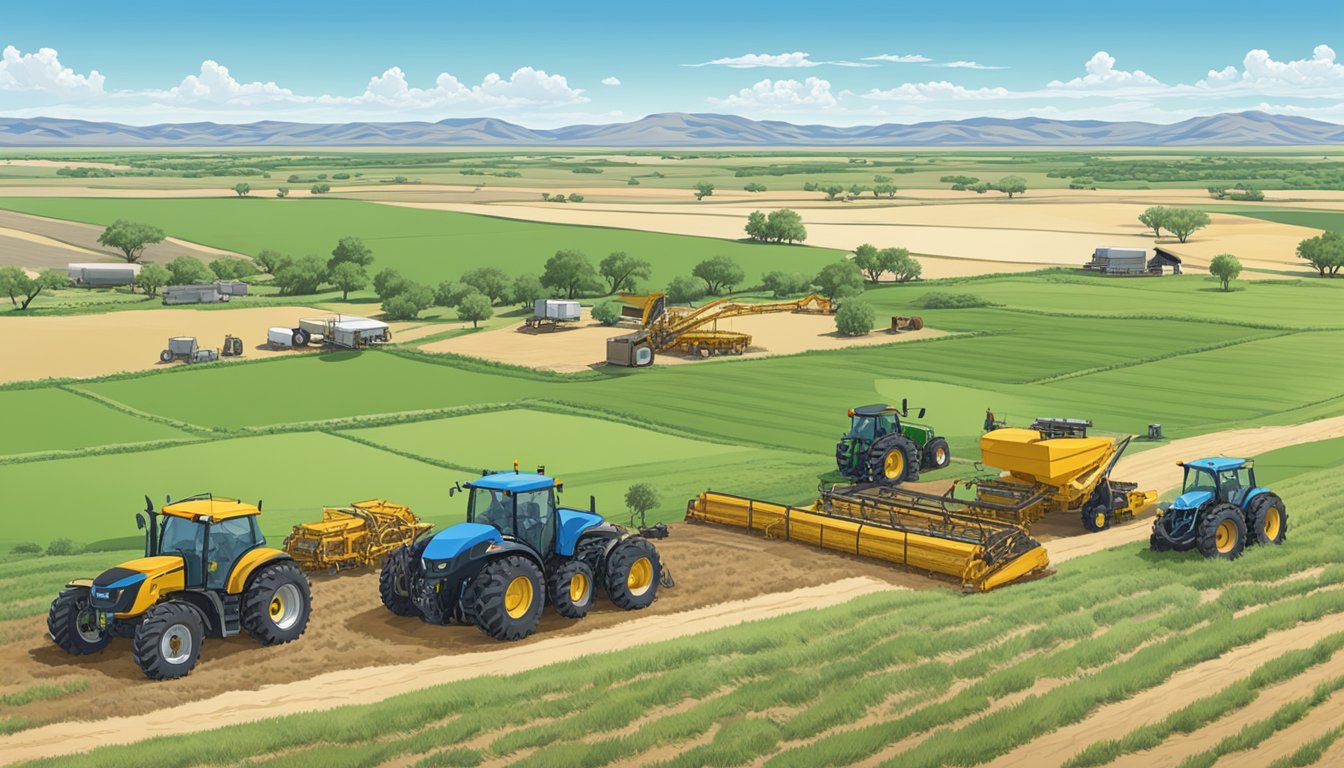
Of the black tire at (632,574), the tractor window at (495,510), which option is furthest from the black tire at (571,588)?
the tractor window at (495,510)

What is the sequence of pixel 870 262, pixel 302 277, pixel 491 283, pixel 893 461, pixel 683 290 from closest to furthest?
1. pixel 893 461
2. pixel 491 283
3. pixel 683 290
4. pixel 302 277
5. pixel 870 262

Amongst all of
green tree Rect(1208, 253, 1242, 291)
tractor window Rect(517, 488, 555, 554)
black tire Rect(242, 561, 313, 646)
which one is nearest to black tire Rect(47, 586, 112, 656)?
black tire Rect(242, 561, 313, 646)

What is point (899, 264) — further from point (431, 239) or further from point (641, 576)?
point (641, 576)

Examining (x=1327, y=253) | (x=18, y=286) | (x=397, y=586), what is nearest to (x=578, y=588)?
(x=397, y=586)

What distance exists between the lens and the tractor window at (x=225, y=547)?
23.2 metres

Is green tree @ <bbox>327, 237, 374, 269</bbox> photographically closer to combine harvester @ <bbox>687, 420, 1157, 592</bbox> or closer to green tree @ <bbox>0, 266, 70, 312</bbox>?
green tree @ <bbox>0, 266, 70, 312</bbox>

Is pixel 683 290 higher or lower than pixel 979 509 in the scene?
lower

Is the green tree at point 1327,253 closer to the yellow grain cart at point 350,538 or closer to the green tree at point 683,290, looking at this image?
the green tree at point 683,290

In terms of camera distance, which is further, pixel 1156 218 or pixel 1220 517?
pixel 1156 218

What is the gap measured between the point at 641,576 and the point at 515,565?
3.48m

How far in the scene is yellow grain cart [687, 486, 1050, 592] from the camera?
28812 mm

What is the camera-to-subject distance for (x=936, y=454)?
43.6 meters

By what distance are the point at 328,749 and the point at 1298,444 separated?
3888cm

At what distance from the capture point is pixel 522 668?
75.6 ft
